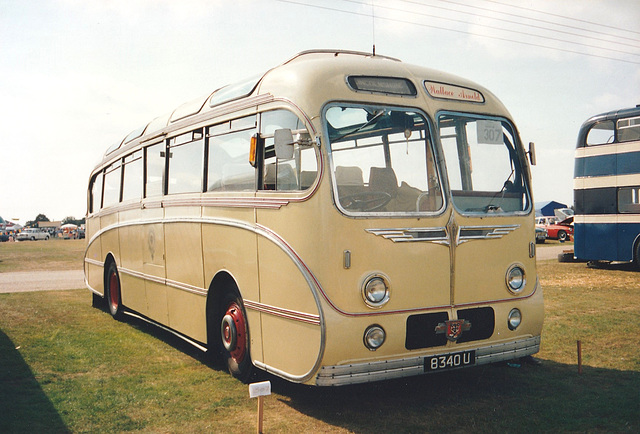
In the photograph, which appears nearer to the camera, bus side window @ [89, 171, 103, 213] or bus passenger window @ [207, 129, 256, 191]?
bus passenger window @ [207, 129, 256, 191]

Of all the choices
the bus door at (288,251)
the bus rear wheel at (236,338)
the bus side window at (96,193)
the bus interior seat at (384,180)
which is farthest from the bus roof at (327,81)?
the bus side window at (96,193)

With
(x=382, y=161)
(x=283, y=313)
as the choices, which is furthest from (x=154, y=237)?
(x=382, y=161)

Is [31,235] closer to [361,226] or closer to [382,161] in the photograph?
[382,161]

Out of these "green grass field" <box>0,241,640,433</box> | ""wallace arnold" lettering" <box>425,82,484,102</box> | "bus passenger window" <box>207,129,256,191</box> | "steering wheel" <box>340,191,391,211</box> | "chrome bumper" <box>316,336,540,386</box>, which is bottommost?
"green grass field" <box>0,241,640,433</box>

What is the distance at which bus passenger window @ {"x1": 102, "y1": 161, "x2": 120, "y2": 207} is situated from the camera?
11.6 metres

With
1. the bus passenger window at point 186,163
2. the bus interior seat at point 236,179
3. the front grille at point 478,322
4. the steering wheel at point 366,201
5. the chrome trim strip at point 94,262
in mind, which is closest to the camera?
the steering wheel at point 366,201

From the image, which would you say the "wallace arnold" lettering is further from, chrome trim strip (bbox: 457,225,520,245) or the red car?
the red car

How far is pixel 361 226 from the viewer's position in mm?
5594

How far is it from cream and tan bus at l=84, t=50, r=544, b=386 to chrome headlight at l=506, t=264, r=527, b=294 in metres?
0.03

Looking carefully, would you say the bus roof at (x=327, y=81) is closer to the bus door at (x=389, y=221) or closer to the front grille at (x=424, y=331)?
the bus door at (x=389, y=221)

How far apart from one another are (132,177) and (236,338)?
4823 mm

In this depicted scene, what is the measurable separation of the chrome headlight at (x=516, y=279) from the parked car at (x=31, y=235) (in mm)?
70758

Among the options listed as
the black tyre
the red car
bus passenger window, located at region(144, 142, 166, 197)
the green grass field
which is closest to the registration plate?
the green grass field

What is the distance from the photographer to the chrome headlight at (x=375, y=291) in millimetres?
5558
